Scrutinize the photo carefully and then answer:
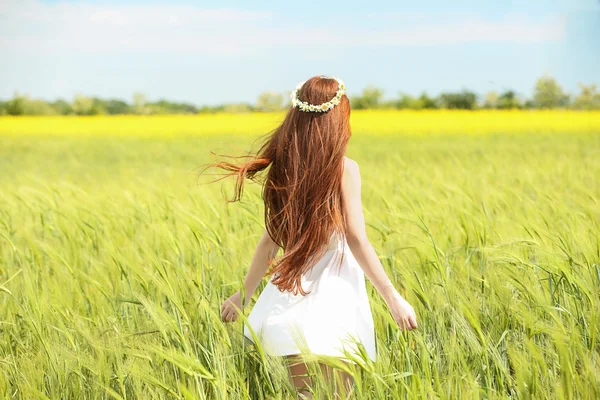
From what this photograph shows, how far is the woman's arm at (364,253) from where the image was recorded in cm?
157

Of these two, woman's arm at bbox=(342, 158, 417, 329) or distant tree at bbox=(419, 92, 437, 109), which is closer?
woman's arm at bbox=(342, 158, 417, 329)

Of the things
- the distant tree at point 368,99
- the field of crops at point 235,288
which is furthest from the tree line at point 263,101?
the field of crops at point 235,288

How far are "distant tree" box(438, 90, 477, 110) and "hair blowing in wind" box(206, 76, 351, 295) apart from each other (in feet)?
63.7

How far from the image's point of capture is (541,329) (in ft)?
4.91

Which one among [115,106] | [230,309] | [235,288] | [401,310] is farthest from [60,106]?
[401,310]

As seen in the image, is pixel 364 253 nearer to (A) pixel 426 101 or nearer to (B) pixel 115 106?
(A) pixel 426 101

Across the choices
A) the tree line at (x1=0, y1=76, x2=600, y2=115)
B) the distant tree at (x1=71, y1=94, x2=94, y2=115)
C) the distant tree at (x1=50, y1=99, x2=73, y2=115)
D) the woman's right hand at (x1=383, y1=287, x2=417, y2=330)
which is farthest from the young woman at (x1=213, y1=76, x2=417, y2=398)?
the distant tree at (x1=71, y1=94, x2=94, y2=115)

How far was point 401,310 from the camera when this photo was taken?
5.14 ft

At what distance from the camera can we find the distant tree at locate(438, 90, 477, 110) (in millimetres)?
20594

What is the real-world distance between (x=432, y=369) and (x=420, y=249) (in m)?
0.42

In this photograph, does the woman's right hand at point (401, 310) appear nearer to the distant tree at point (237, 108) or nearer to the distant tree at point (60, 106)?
the distant tree at point (237, 108)

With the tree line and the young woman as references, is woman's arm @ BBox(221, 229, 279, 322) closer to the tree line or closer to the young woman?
the young woman

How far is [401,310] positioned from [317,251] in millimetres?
254

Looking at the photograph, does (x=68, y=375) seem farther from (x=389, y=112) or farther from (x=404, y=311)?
(x=389, y=112)
